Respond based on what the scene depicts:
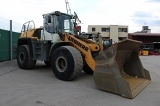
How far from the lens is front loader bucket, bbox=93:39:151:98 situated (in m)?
7.14

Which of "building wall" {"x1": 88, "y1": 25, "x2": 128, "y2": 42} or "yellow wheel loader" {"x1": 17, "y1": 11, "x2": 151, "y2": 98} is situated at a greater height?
"building wall" {"x1": 88, "y1": 25, "x2": 128, "y2": 42}

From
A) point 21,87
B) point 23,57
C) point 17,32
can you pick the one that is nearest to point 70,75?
point 21,87

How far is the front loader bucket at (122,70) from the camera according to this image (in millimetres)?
7145

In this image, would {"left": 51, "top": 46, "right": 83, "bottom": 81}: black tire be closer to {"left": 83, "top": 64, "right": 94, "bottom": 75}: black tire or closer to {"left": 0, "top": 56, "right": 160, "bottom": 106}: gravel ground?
{"left": 0, "top": 56, "right": 160, "bottom": 106}: gravel ground

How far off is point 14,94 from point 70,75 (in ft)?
8.00

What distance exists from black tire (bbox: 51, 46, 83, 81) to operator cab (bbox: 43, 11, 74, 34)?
5.36 feet

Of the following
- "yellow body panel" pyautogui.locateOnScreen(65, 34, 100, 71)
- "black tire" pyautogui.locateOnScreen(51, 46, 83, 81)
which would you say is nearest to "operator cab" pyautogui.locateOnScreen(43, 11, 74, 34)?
"yellow body panel" pyautogui.locateOnScreen(65, 34, 100, 71)

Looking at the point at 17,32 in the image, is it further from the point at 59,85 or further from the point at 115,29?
the point at 115,29

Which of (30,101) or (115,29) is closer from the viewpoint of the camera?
(30,101)

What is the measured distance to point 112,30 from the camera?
70062 mm

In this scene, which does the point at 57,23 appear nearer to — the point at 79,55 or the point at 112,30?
the point at 79,55

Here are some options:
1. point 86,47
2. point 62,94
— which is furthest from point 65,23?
point 62,94

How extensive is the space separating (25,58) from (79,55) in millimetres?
3993

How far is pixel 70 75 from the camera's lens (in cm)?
902
